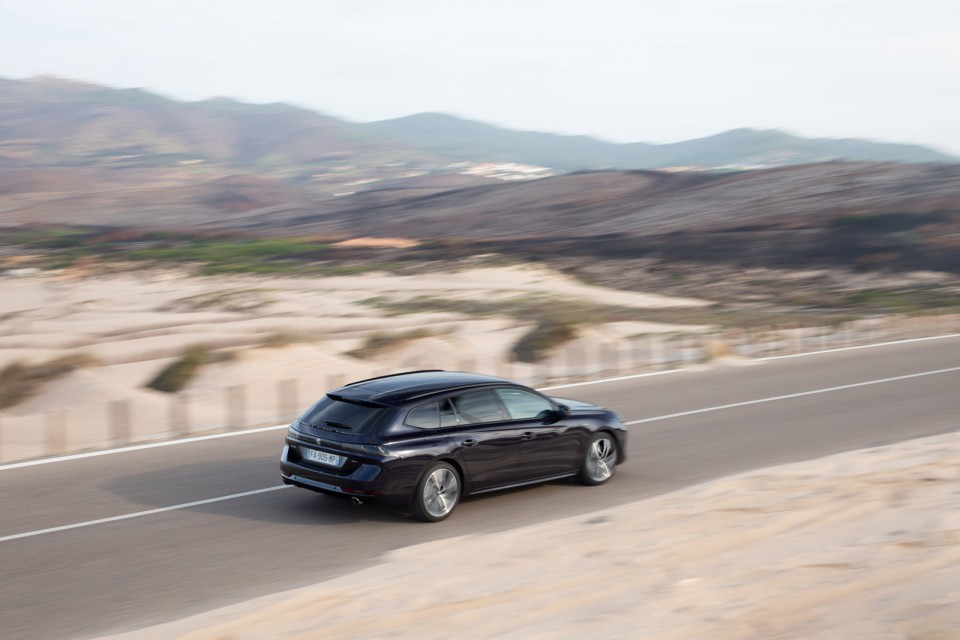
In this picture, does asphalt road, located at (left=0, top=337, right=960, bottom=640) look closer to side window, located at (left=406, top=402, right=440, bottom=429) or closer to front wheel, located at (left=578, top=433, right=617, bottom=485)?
front wheel, located at (left=578, top=433, right=617, bottom=485)

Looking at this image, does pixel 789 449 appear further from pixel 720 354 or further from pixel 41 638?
pixel 720 354

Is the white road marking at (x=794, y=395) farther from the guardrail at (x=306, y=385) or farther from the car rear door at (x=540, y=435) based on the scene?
the car rear door at (x=540, y=435)

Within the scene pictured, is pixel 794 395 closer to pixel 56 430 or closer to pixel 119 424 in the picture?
pixel 119 424

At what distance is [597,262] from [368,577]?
173 feet

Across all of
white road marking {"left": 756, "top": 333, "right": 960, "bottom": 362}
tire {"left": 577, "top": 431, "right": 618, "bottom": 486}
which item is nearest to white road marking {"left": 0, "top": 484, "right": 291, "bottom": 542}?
tire {"left": 577, "top": 431, "right": 618, "bottom": 486}

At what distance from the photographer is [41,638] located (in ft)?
23.6

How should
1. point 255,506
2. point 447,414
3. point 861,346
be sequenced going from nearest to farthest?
point 447,414 → point 255,506 → point 861,346

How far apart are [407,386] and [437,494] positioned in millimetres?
1119

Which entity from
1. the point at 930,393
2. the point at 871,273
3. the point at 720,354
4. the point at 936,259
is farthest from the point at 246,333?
the point at 936,259

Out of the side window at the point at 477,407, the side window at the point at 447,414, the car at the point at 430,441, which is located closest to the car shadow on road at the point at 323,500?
the car at the point at 430,441

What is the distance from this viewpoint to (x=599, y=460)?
11797mm

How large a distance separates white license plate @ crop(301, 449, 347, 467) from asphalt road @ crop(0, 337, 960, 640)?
0.64 meters

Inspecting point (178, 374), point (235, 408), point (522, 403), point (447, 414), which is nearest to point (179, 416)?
point (235, 408)

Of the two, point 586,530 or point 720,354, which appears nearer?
point 586,530
